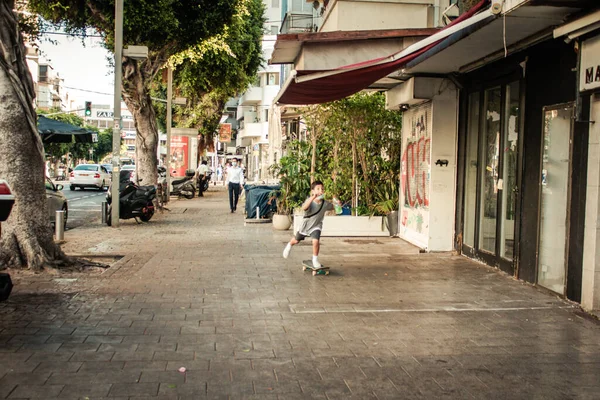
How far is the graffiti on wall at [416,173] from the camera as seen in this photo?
12312 millimetres

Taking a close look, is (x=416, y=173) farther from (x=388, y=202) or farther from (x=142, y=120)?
(x=142, y=120)

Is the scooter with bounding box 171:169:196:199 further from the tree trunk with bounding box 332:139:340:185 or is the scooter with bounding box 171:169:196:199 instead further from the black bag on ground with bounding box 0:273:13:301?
the black bag on ground with bounding box 0:273:13:301

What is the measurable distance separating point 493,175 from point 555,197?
213 cm

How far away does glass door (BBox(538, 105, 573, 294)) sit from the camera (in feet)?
25.7

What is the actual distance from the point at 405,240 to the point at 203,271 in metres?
5.25

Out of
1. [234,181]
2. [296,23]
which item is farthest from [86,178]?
[234,181]

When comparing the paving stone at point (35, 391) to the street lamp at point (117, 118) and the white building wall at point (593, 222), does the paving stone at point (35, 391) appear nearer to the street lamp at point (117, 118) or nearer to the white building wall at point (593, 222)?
the white building wall at point (593, 222)

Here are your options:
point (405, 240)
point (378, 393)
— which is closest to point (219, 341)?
point (378, 393)

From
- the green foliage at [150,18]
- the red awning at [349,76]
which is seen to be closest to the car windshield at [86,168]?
the green foliage at [150,18]

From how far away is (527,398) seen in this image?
4.57 meters

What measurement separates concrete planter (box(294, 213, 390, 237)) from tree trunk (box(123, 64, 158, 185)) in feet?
32.1

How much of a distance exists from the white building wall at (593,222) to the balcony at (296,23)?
74.9 ft

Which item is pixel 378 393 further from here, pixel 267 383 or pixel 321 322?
pixel 321 322

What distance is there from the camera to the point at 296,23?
32469 mm
